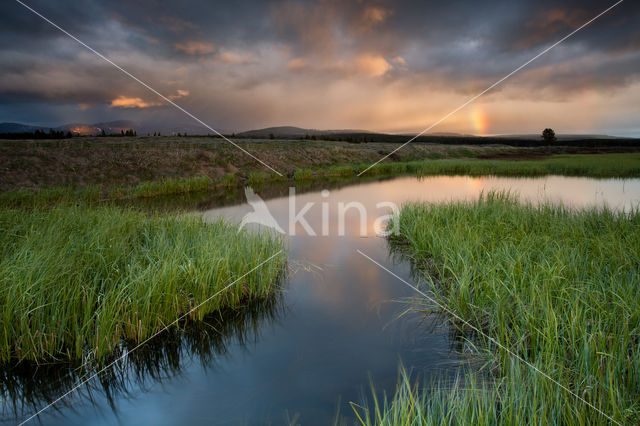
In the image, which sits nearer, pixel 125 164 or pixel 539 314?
pixel 539 314

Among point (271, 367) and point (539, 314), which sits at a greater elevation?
point (539, 314)

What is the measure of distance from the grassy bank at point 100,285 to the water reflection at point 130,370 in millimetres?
136

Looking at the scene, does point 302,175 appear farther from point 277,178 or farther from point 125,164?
point 125,164

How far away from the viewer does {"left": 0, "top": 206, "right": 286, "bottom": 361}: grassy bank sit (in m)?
3.31

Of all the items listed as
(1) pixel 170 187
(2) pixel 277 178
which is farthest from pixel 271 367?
(2) pixel 277 178

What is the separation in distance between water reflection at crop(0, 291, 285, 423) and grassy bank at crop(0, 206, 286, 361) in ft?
0.45

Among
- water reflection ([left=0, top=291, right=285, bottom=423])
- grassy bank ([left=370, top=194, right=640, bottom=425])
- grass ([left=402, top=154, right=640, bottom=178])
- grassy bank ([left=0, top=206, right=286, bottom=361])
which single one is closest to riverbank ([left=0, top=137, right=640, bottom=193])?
grass ([left=402, top=154, right=640, bottom=178])

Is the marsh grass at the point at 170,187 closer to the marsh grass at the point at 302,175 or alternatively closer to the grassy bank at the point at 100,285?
the marsh grass at the point at 302,175

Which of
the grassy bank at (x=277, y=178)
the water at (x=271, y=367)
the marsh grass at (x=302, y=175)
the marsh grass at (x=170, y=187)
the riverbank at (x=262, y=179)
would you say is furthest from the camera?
the marsh grass at (x=302, y=175)

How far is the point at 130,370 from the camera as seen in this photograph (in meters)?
3.39

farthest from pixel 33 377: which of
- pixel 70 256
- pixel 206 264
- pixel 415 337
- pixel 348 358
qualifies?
pixel 415 337

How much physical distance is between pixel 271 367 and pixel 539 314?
9.45 ft

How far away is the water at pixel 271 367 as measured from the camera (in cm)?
296

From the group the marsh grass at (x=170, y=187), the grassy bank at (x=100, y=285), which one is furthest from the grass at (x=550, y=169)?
the grassy bank at (x=100, y=285)
